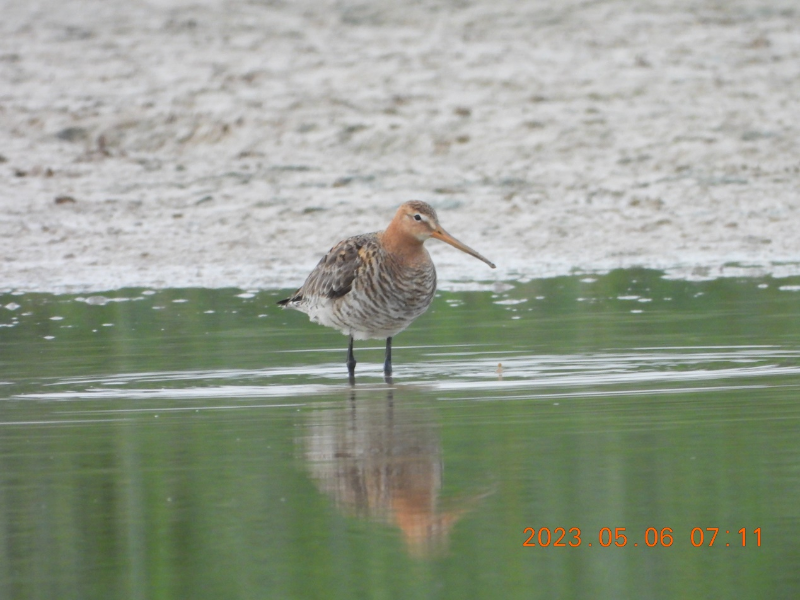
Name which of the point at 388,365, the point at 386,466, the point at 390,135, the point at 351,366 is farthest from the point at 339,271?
the point at 390,135

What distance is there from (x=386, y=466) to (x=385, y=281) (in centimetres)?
307

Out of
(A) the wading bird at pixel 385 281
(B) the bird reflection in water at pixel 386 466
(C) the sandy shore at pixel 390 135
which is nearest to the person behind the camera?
(B) the bird reflection in water at pixel 386 466

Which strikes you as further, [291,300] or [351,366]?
[291,300]

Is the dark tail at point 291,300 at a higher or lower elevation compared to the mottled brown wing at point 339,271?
lower

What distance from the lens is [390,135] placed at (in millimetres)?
16906

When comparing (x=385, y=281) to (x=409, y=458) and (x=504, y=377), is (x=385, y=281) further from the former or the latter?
(x=409, y=458)

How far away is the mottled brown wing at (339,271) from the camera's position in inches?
359

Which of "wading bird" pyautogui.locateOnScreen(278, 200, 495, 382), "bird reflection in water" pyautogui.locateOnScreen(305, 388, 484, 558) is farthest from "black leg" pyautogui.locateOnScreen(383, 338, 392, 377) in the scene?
"bird reflection in water" pyautogui.locateOnScreen(305, 388, 484, 558)

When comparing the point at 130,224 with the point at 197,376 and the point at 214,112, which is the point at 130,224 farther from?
the point at 197,376

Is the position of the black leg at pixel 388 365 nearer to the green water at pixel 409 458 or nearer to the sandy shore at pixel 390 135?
the green water at pixel 409 458

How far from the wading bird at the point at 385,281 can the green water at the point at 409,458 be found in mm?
271
